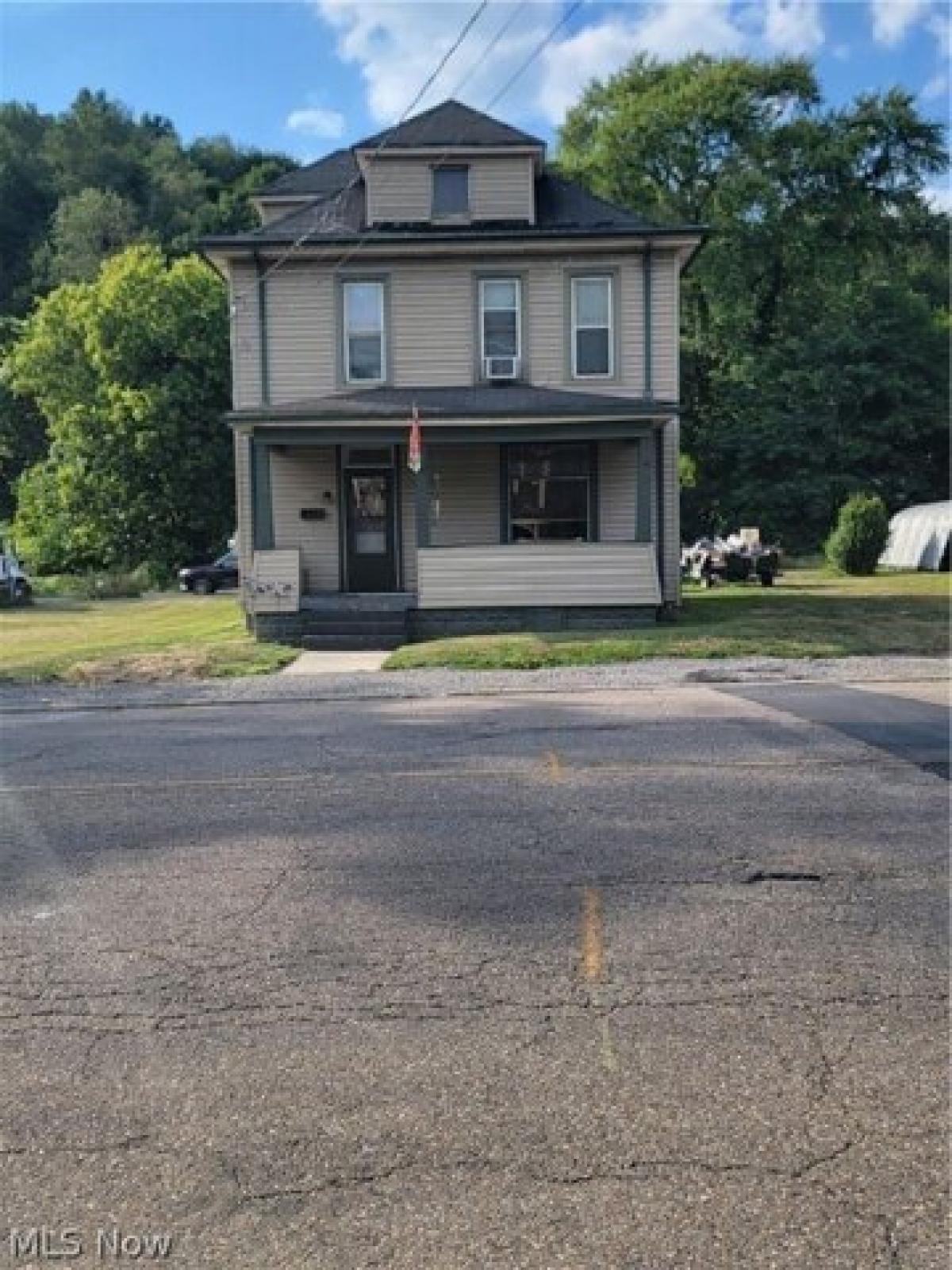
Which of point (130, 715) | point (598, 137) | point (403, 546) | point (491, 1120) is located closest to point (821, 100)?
point (598, 137)

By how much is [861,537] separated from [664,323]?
479 inches

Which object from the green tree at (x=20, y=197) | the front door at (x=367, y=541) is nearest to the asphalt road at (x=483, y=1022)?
the front door at (x=367, y=541)

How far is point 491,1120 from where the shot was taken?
10.3 ft

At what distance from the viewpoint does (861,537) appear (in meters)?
29.6

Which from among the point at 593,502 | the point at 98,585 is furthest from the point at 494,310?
the point at 98,585

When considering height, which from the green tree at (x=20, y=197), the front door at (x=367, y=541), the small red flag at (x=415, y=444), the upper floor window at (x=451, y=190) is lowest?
the front door at (x=367, y=541)

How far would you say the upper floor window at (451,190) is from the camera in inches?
802

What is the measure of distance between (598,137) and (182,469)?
22951mm

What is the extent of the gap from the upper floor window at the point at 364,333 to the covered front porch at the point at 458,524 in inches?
50.2

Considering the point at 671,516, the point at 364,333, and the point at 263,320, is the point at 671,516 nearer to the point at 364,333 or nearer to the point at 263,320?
the point at 364,333

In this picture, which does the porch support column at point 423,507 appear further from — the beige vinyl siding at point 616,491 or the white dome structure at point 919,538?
the white dome structure at point 919,538

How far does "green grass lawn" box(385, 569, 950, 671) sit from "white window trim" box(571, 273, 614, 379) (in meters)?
4.38

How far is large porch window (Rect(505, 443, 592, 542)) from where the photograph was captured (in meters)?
20.1

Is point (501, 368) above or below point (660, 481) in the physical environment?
above
